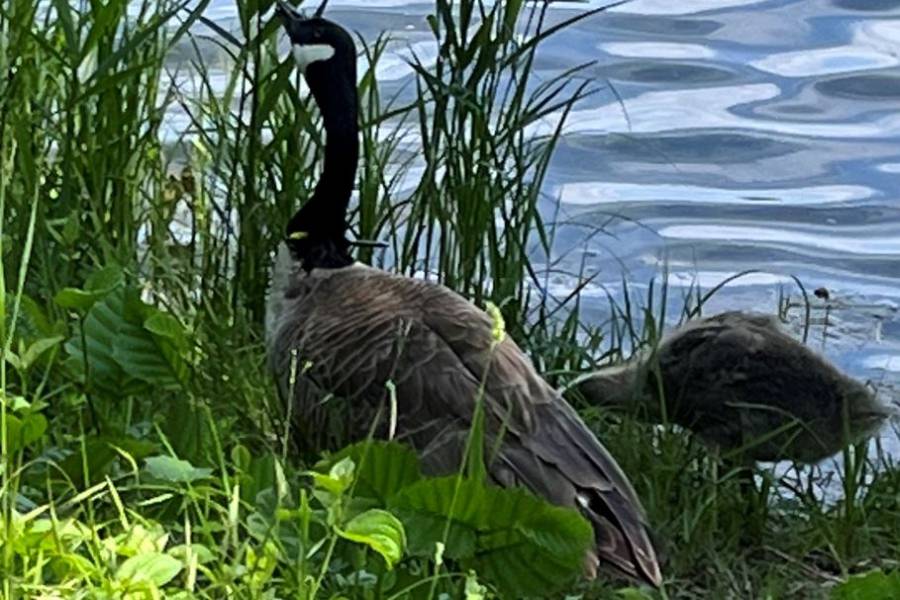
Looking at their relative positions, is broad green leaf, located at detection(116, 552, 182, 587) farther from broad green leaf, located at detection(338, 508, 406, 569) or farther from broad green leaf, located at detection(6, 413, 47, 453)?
broad green leaf, located at detection(6, 413, 47, 453)

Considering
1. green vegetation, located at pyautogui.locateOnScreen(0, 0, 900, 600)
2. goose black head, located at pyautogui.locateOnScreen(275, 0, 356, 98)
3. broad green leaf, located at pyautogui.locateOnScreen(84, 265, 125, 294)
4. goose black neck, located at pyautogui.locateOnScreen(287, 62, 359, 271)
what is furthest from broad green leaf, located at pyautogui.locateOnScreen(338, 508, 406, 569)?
goose black head, located at pyautogui.locateOnScreen(275, 0, 356, 98)

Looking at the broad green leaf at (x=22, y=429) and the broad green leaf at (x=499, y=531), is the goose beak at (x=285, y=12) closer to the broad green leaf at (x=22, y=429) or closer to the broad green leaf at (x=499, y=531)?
the broad green leaf at (x=22, y=429)

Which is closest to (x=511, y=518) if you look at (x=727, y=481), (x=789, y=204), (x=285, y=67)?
(x=727, y=481)

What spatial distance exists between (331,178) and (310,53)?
0.33 m

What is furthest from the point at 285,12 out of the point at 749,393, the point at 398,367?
the point at 749,393

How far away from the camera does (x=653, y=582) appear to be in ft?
14.2

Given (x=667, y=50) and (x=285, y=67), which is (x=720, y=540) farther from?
(x=667, y=50)

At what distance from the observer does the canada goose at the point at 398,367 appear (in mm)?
4402

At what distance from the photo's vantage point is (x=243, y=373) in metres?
5.30

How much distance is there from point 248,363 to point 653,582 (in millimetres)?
1505

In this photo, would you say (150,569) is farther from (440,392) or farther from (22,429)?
(440,392)

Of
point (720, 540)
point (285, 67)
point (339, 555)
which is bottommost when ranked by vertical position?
point (720, 540)

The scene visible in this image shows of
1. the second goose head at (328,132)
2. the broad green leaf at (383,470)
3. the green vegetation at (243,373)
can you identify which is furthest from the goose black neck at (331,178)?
the broad green leaf at (383,470)

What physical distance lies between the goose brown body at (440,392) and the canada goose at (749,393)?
2.01ft
